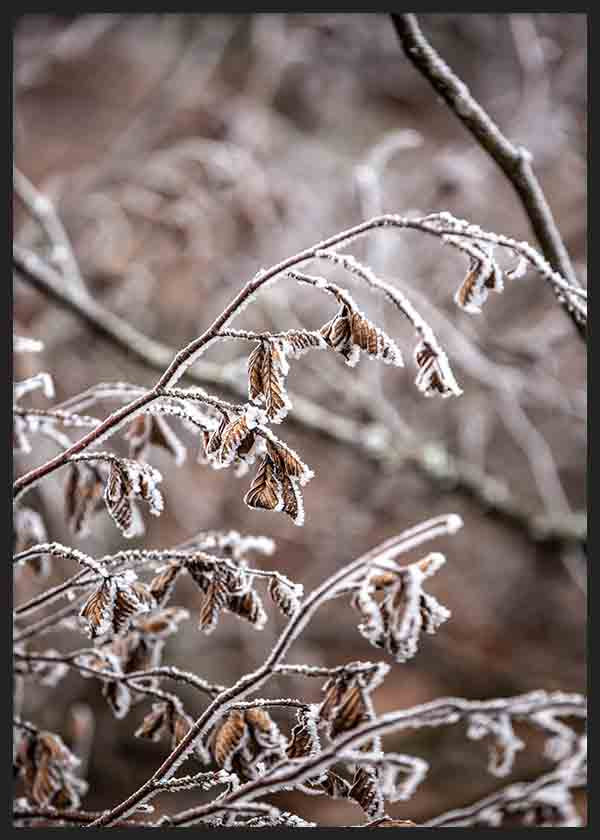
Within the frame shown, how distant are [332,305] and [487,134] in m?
1.68

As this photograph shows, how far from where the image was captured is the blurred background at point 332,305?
1647 millimetres

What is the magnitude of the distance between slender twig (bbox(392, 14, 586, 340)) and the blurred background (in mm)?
450

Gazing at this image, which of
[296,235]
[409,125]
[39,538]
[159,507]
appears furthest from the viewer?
[409,125]

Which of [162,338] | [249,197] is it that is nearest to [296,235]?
[249,197]

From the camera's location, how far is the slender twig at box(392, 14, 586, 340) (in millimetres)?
763

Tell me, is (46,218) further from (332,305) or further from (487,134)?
(332,305)

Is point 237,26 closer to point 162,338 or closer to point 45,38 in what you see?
point 45,38

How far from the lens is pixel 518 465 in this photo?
8.46 ft

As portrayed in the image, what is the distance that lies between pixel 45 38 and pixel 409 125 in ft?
4.53

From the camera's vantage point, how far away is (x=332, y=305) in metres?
2.45

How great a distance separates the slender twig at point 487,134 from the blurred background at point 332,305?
450 mm

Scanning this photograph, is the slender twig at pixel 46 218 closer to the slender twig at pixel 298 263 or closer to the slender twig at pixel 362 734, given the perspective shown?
the slender twig at pixel 298 263

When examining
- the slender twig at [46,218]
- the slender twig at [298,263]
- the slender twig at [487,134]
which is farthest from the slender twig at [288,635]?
the slender twig at [46,218]

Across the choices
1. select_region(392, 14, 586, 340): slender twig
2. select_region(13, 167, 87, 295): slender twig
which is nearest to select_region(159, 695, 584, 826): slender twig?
select_region(392, 14, 586, 340): slender twig
